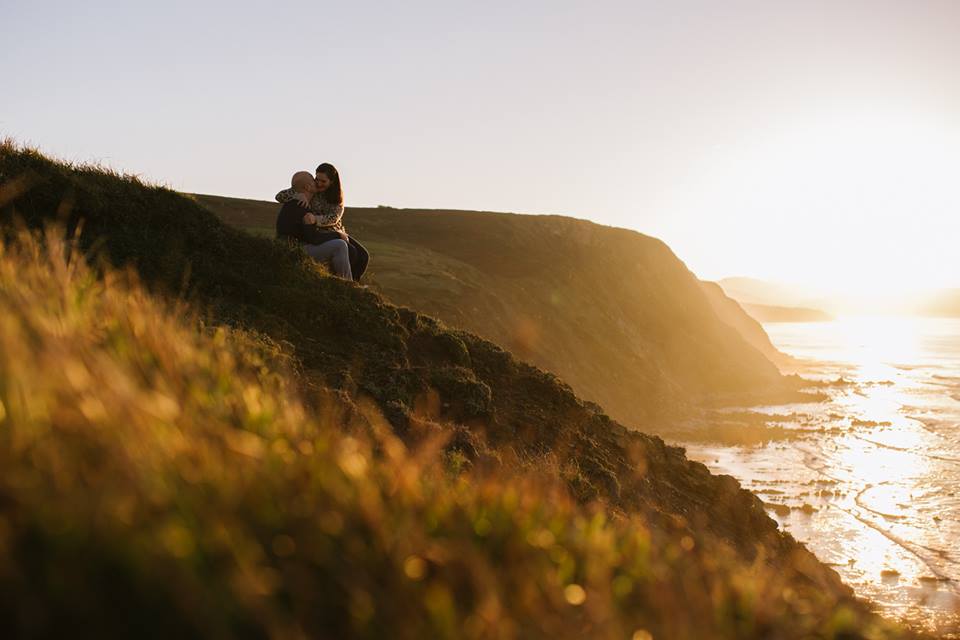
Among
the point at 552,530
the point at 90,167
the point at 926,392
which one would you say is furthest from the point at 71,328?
the point at 926,392

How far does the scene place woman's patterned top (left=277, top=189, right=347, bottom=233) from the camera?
10664 millimetres

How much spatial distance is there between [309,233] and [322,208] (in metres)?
0.48

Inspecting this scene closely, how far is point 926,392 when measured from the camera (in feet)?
157

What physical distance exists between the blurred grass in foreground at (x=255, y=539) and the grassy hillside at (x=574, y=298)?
23.7 m

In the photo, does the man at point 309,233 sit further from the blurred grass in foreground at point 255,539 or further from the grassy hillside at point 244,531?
the blurred grass in foreground at point 255,539

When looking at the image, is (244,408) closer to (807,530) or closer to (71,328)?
(71,328)

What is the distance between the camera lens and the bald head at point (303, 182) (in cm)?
1055

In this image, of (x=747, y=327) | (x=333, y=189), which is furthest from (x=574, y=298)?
(x=747, y=327)

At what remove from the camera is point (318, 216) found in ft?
34.9

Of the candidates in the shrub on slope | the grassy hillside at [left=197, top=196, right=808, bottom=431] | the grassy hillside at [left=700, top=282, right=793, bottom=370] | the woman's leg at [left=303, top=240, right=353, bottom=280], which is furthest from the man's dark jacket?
the grassy hillside at [left=700, top=282, right=793, bottom=370]

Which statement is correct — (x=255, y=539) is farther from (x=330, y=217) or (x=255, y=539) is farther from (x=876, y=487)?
(x=876, y=487)

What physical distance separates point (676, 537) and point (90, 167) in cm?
923

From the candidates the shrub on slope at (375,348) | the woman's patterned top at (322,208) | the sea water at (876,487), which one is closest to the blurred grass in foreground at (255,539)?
the shrub on slope at (375,348)

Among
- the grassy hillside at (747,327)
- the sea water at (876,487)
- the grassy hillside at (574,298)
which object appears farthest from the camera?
the grassy hillside at (747,327)
